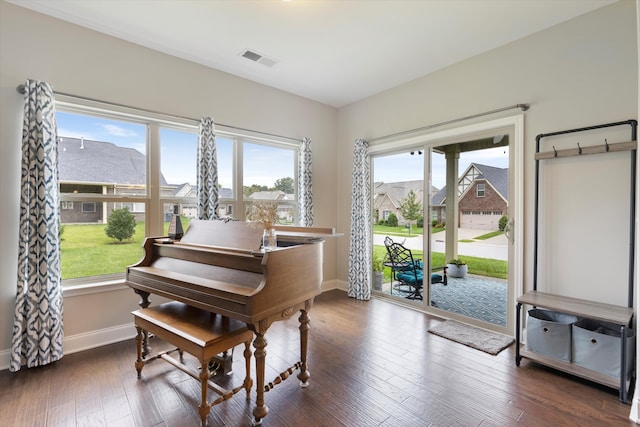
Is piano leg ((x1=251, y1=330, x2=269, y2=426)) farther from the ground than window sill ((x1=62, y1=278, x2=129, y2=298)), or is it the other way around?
window sill ((x1=62, y1=278, x2=129, y2=298))

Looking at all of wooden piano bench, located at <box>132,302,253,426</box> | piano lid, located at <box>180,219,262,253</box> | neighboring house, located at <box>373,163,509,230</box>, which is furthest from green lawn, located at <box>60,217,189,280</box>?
neighboring house, located at <box>373,163,509,230</box>

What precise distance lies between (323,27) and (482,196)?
2440 mm

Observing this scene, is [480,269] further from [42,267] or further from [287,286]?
[42,267]

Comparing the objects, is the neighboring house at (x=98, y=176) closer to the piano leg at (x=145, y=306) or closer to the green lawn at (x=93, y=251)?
the green lawn at (x=93, y=251)

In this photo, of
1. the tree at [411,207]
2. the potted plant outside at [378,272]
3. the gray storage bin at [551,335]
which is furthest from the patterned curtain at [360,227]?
the gray storage bin at [551,335]

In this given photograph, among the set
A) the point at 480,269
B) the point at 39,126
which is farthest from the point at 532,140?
the point at 39,126

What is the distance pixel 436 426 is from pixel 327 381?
0.81 m

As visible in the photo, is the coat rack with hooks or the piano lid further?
the piano lid

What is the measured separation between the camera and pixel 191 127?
345cm

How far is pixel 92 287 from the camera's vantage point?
9.34 ft

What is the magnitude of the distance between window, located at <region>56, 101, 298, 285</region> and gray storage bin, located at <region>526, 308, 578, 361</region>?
3346 mm

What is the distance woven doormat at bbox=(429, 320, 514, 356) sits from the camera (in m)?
2.86

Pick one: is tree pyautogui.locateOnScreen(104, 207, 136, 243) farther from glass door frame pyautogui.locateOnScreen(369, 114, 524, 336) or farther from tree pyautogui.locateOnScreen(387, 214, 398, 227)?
glass door frame pyautogui.locateOnScreen(369, 114, 524, 336)

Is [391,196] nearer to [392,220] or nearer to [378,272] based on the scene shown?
[392,220]
